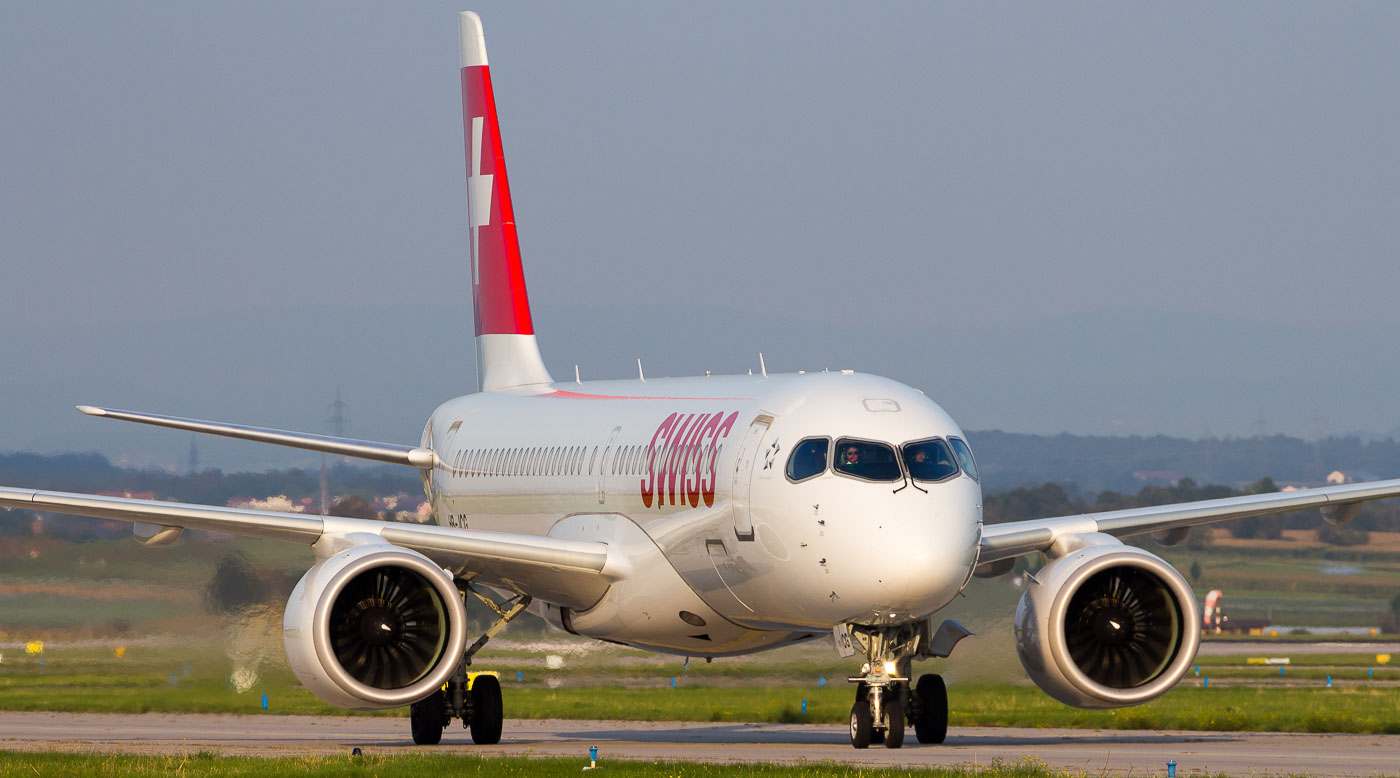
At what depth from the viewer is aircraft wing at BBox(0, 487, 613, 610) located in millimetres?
22719

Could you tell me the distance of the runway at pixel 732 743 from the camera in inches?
814

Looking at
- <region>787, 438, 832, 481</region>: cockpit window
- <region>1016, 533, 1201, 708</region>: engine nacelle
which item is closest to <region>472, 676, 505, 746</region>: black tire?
<region>787, 438, 832, 481</region>: cockpit window

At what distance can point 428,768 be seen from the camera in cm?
1983

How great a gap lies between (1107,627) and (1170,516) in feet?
7.17

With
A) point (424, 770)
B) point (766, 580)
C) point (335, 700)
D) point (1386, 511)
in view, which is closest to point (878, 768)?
point (766, 580)

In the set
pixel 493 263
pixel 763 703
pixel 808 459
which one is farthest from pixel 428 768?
pixel 493 263

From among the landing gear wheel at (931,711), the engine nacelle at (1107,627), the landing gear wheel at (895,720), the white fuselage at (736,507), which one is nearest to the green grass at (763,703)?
the landing gear wheel at (931,711)

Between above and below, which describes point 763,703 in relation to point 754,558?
below

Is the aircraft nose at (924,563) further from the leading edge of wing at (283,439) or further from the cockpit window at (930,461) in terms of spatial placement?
the leading edge of wing at (283,439)

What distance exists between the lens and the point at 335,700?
21.6 m

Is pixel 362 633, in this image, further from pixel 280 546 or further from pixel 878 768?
pixel 280 546

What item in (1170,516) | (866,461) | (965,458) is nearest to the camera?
(866,461)

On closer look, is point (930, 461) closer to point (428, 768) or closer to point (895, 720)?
point (895, 720)

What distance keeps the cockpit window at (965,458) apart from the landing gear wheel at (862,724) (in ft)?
9.49
